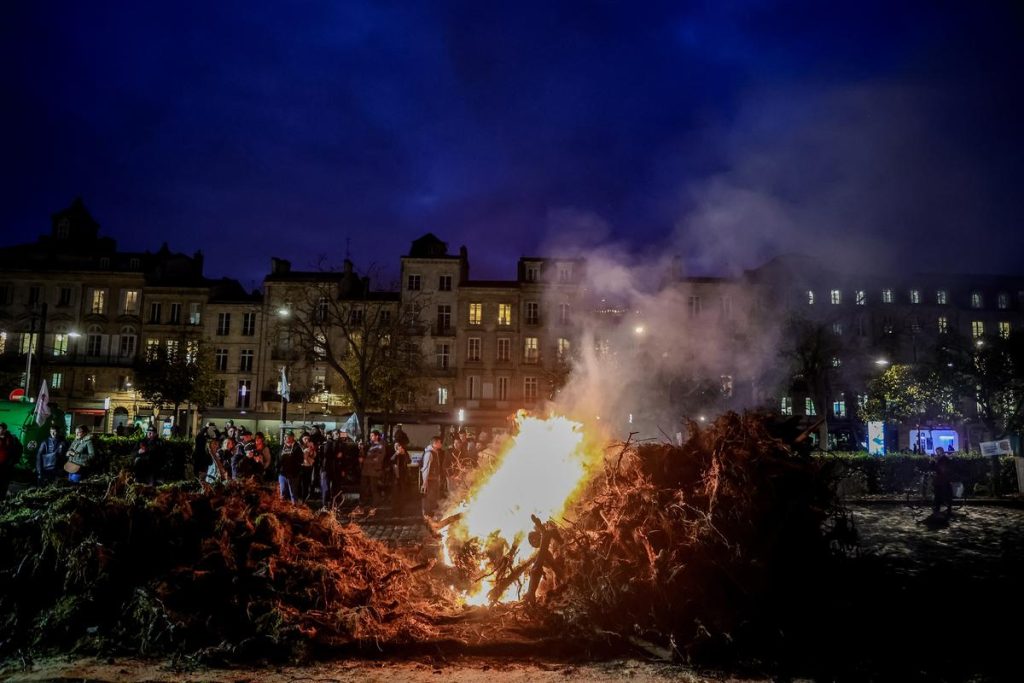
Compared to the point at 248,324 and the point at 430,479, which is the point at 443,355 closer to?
the point at 248,324

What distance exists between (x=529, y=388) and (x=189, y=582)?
127ft

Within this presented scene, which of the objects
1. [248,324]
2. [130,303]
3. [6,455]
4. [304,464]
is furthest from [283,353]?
[6,455]

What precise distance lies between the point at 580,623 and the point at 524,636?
0.68 m

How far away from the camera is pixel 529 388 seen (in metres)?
44.5

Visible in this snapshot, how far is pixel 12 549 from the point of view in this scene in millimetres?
6387

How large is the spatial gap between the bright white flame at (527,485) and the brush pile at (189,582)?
165 centimetres

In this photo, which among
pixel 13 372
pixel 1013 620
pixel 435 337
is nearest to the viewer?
pixel 1013 620

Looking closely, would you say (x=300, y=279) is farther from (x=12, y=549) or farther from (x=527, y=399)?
(x=12, y=549)

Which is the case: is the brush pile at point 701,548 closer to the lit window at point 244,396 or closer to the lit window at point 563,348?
the lit window at point 563,348

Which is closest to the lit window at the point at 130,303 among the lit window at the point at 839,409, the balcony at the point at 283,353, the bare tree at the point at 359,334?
the balcony at the point at 283,353

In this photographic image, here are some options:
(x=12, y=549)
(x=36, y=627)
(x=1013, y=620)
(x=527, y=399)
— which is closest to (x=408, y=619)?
(x=36, y=627)

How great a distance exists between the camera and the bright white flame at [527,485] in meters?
8.25

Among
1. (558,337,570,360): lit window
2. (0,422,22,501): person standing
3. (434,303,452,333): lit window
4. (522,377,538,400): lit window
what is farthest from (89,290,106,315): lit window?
(0,422,22,501): person standing

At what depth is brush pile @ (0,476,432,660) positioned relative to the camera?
233 inches
